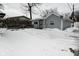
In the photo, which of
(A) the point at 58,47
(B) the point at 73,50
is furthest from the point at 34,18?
(B) the point at 73,50

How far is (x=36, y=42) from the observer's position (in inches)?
87.1

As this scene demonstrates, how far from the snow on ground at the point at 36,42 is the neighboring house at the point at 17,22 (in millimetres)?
129

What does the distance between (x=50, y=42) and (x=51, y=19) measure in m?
0.60

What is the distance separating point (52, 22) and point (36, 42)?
644 mm

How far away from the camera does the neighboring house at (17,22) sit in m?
2.40

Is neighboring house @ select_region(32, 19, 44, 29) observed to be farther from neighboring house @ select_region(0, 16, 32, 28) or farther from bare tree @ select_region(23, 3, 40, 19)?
bare tree @ select_region(23, 3, 40, 19)

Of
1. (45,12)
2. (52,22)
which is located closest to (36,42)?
(52,22)

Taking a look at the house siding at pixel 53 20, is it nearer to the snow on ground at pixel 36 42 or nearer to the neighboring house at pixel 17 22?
the snow on ground at pixel 36 42

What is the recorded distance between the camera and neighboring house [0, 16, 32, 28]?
7.88ft

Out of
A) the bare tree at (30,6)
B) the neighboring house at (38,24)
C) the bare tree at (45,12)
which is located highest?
the bare tree at (30,6)

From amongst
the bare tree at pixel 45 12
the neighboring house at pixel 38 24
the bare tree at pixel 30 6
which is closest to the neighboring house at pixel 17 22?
the neighboring house at pixel 38 24

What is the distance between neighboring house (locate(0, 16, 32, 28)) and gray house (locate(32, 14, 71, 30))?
158 mm

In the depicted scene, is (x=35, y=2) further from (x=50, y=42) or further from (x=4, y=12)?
(x=50, y=42)

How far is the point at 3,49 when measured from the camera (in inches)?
77.4
